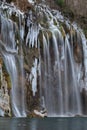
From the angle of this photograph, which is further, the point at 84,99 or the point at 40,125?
the point at 84,99

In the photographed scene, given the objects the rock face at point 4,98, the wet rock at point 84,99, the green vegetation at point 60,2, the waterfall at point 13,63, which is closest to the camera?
the rock face at point 4,98

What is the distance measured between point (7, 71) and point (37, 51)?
773 cm

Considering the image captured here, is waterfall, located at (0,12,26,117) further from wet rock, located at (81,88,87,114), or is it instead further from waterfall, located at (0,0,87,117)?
wet rock, located at (81,88,87,114)

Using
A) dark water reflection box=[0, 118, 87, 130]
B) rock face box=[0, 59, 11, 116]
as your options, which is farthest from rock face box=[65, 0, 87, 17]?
dark water reflection box=[0, 118, 87, 130]

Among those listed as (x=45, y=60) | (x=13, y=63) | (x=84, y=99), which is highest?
(x=13, y=63)

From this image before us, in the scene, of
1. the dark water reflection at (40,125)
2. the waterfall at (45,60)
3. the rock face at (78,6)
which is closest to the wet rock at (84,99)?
the waterfall at (45,60)

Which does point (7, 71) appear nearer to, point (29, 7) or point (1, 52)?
point (1, 52)

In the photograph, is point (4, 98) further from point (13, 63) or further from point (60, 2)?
point (60, 2)

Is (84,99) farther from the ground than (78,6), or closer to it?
closer to it

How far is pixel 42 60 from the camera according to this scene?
51344mm

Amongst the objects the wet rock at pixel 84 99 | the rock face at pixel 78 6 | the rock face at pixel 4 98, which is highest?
the rock face at pixel 78 6

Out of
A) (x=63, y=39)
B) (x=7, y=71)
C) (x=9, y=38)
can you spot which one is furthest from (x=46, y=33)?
(x=7, y=71)

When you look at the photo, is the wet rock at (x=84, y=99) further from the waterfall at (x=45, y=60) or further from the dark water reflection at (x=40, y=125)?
the dark water reflection at (x=40, y=125)

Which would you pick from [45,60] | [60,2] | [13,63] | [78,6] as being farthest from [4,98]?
[78,6]
